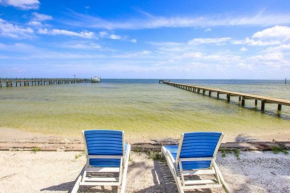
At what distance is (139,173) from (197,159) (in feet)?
3.88

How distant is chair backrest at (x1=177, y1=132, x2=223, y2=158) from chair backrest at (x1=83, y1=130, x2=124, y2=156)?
95 cm

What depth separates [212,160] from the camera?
124 inches

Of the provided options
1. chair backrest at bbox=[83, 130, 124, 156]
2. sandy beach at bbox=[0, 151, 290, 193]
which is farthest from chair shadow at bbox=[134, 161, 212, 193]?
chair backrest at bbox=[83, 130, 124, 156]

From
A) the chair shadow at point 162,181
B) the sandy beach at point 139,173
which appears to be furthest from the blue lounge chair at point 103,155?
the chair shadow at point 162,181

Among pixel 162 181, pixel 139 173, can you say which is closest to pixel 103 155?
pixel 139 173

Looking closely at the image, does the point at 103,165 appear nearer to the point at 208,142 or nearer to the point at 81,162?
the point at 81,162

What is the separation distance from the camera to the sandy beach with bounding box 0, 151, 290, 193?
319 cm

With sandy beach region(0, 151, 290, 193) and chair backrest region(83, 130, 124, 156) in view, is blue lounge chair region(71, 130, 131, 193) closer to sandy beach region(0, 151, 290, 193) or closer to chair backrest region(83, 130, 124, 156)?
chair backrest region(83, 130, 124, 156)

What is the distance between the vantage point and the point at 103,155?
10.4 ft

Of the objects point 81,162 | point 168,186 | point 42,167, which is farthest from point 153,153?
point 42,167

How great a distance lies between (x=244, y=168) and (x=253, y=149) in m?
1.07

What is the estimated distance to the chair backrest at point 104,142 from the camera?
306 cm

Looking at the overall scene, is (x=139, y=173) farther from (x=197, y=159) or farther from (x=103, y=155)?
(x=197, y=159)

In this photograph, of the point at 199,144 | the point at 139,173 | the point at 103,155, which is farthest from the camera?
the point at 139,173
